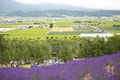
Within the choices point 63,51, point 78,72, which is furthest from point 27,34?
point 78,72

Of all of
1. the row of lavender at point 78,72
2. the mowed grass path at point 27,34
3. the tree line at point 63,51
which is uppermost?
the row of lavender at point 78,72

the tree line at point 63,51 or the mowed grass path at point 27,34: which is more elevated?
the tree line at point 63,51

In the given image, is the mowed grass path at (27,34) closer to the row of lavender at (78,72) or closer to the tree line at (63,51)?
the tree line at (63,51)

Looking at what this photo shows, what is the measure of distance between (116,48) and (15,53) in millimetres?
14469

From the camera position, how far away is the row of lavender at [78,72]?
9320mm

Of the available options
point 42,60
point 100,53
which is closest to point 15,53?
point 42,60

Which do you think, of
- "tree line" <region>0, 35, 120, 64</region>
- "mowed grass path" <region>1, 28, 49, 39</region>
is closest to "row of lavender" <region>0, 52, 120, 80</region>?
"tree line" <region>0, 35, 120, 64</region>

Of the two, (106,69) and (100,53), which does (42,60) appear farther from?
(106,69)

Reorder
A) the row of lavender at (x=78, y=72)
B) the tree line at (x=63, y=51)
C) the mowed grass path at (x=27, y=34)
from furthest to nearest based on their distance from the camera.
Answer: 1. the mowed grass path at (x=27, y=34)
2. the tree line at (x=63, y=51)
3. the row of lavender at (x=78, y=72)

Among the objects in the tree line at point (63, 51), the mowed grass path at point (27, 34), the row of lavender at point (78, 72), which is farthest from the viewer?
the mowed grass path at point (27, 34)

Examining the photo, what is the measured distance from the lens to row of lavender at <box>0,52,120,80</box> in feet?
30.6

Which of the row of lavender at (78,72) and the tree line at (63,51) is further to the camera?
the tree line at (63,51)

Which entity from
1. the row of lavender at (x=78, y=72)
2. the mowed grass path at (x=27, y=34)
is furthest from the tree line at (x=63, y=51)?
the mowed grass path at (x=27, y=34)

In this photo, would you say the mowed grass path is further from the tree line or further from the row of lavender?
the row of lavender
